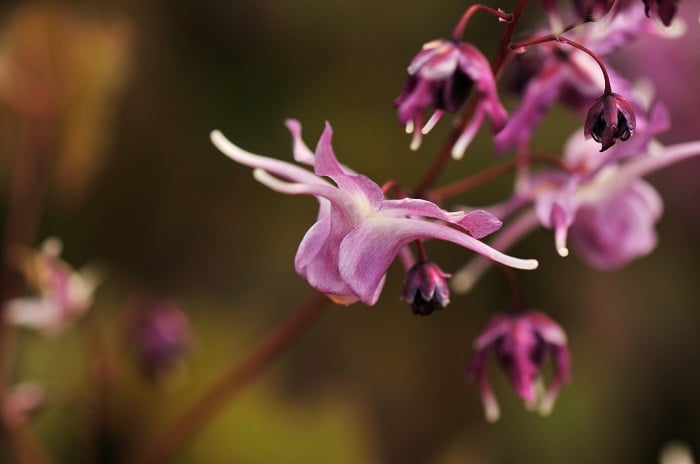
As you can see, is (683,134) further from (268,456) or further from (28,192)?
(28,192)

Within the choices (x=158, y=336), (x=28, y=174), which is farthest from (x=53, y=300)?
(x=28, y=174)

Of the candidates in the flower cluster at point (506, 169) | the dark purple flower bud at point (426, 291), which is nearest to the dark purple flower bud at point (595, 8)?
the flower cluster at point (506, 169)

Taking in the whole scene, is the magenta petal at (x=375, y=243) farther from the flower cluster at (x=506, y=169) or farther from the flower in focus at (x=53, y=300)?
the flower in focus at (x=53, y=300)

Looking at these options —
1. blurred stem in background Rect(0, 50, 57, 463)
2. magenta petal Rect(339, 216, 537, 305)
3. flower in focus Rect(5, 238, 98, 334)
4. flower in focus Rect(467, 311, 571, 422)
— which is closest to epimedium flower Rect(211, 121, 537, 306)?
magenta petal Rect(339, 216, 537, 305)

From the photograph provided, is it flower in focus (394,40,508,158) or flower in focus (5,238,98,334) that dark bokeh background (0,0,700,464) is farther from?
flower in focus (394,40,508,158)

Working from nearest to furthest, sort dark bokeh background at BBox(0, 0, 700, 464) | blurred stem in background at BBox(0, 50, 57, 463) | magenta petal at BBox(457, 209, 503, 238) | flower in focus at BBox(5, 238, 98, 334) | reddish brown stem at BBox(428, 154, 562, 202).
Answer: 1. magenta petal at BBox(457, 209, 503, 238)
2. reddish brown stem at BBox(428, 154, 562, 202)
3. flower in focus at BBox(5, 238, 98, 334)
4. blurred stem in background at BBox(0, 50, 57, 463)
5. dark bokeh background at BBox(0, 0, 700, 464)

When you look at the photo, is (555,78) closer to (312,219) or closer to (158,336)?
(158,336)
